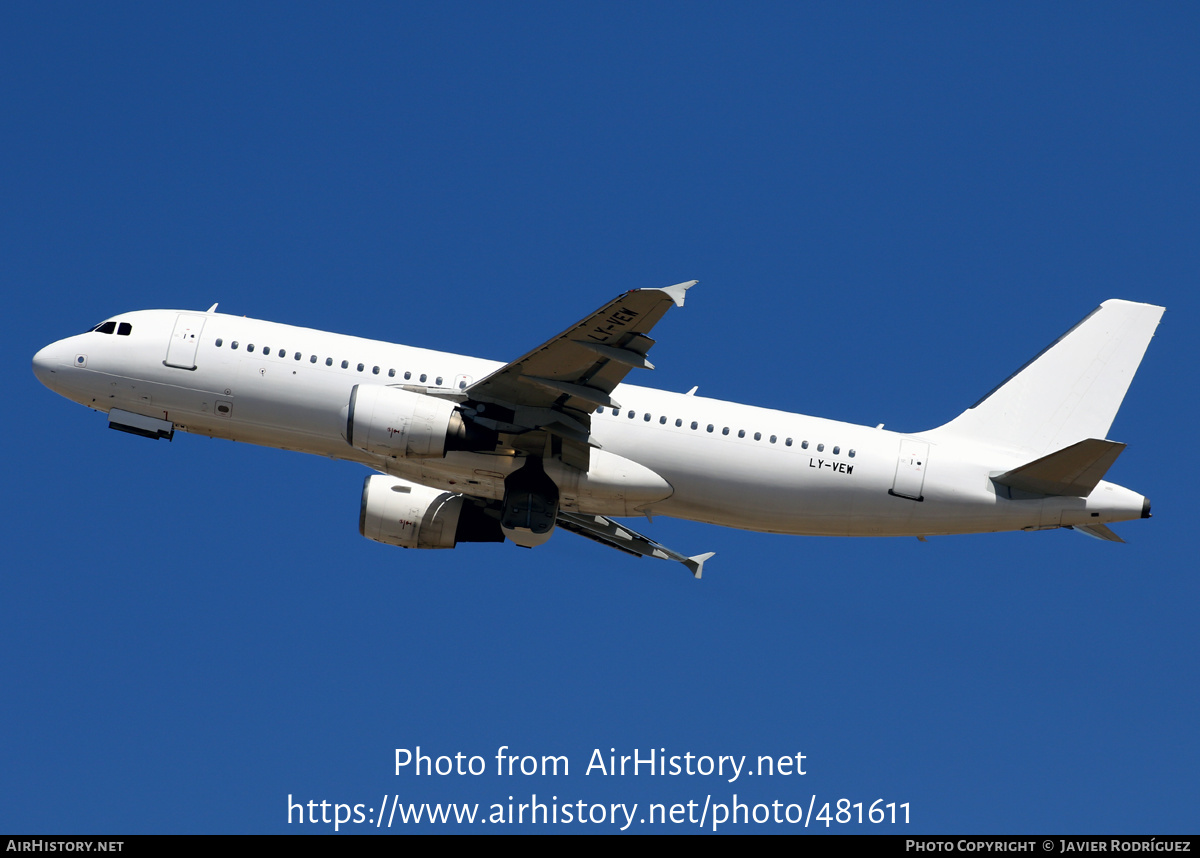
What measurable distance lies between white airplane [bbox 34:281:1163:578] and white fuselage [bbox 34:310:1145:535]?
48 mm

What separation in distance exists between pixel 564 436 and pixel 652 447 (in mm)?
2342

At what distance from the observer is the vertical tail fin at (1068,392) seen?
35.8 meters

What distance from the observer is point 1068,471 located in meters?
32.9

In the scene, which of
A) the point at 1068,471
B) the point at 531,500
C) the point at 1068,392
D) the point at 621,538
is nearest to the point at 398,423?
the point at 531,500

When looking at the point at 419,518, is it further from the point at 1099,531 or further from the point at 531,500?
the point at 1099,531

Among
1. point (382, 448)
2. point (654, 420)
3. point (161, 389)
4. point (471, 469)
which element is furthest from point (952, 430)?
point (161, 389)

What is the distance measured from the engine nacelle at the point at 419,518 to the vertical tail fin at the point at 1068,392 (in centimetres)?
1334

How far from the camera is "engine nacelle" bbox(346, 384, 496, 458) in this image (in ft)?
105

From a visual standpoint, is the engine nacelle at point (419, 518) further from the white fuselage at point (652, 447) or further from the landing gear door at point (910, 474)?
the landing gear door at point (910, 474)

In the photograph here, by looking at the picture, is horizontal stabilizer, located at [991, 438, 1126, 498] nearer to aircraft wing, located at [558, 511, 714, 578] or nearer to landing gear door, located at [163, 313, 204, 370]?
aircraft wing, located at [558, 511, 714, 578]

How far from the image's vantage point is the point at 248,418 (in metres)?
34.0

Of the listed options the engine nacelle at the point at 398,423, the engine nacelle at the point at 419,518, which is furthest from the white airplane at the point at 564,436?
the engine nacelle at the point at 419,518

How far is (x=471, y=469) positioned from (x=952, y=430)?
1332 centimetres

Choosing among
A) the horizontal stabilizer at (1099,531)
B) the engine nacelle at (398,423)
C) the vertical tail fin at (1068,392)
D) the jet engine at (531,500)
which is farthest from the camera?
the vertical tail fin at (1068,392)
